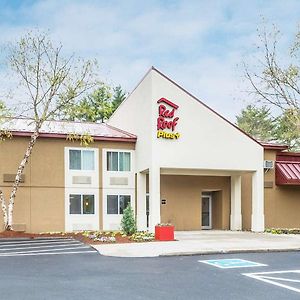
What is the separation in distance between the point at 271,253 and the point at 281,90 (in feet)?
39.4

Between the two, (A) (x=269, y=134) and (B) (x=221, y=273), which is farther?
(A) (x=269, y=134)

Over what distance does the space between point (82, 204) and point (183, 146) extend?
19.3 feet

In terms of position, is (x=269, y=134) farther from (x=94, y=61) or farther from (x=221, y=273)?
(x=221, y=273)

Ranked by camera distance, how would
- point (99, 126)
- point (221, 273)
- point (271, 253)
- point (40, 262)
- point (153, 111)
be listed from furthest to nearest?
point (99, 126)
point (153, 111)
point (271, 253)
point (40, 262)
point (221, 273)

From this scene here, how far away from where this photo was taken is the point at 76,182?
902 inches

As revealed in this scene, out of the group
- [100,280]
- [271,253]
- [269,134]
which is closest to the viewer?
[100,280]

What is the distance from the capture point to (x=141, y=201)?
23734 mm

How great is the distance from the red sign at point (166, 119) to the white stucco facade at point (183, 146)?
7 centimetres

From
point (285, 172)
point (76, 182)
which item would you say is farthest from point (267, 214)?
point (76, 182)

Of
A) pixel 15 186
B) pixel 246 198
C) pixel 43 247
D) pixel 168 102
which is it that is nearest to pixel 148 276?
pixel 43 247

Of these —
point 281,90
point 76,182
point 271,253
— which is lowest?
point 271,253

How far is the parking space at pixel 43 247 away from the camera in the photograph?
1507 centimetres

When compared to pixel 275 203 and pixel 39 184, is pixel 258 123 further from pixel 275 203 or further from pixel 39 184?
pixel 39 184

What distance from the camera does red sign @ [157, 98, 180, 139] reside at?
21.8m
